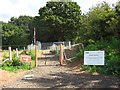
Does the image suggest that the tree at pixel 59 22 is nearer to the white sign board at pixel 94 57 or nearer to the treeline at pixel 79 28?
the treeline at pixel 79 28

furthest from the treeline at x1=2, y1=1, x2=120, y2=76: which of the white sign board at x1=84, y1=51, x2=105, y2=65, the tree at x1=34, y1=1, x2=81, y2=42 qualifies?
the white sign board at x1=84, y1=51, x2=105, y2=65

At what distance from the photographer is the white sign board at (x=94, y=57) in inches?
483

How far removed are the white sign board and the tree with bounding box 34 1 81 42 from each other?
3010 centimetres

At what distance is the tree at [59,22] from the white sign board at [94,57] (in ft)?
98.8

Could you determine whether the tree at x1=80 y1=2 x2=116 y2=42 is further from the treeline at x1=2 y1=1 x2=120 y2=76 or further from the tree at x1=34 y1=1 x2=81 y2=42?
the tree at x1=34 y1=1 x2=81 y2=42

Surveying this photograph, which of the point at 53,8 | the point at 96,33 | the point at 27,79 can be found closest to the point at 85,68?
the point at 27,79

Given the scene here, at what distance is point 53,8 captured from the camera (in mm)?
46344

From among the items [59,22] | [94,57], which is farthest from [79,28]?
[94,57]

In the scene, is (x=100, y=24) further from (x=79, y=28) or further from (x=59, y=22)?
(x=59, y=22)

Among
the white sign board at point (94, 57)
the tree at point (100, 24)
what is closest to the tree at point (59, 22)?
the tree at point (100, 24)

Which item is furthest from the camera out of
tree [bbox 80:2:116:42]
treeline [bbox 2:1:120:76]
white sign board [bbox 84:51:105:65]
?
tree [bbox 80:2:116:42]

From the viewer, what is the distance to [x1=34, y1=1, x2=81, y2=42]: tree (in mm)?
43406

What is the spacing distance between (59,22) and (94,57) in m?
30.7

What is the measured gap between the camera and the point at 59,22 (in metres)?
42.9
